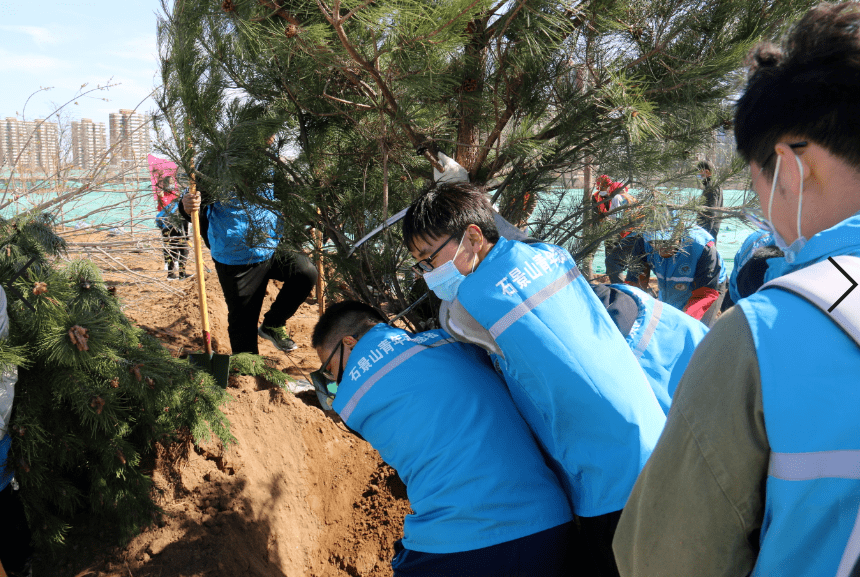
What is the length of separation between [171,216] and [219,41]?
2.08 meters

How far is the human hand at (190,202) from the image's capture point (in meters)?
3.22

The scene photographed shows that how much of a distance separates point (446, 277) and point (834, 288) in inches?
44.5

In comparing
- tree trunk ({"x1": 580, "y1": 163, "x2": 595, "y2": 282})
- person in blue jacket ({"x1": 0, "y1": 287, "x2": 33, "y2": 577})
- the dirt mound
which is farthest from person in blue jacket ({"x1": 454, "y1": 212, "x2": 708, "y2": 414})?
the dirt mound

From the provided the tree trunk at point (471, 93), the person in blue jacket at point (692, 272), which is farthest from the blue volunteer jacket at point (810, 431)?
the person in blue jacket at point (692, 272)

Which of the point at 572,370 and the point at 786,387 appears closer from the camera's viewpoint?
the point at 786,387

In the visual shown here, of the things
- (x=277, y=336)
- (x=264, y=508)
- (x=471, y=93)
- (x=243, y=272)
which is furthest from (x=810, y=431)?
(x=277, y=336)

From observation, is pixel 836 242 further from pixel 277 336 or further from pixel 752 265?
pixel 277 336

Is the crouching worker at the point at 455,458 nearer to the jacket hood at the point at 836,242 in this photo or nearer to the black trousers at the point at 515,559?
the black trousers at the point at 515,559

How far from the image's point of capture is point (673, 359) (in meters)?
1.59

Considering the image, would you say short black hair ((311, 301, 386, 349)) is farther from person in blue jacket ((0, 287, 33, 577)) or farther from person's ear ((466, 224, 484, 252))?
person in blue jacket ((0, 287, 33, 577))

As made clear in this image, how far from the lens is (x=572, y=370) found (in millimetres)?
1265

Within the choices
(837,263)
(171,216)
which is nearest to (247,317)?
(171,216)

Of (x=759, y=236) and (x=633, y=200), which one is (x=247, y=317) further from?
(x=759, y=236)

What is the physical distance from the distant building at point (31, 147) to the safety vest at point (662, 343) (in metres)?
4.27
